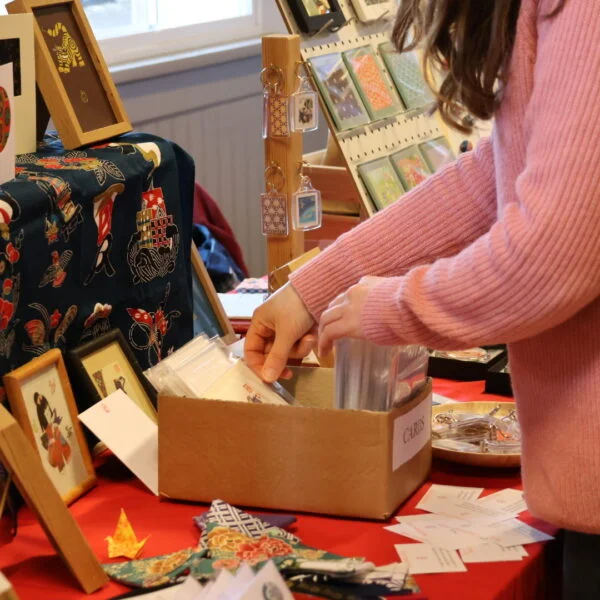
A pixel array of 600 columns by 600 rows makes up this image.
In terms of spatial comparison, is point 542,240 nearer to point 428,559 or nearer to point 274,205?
point 428,559

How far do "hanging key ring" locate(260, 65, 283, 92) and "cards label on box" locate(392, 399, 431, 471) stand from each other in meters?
0.70

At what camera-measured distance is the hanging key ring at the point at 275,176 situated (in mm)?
1917

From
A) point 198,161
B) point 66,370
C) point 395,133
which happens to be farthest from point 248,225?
point 66,370

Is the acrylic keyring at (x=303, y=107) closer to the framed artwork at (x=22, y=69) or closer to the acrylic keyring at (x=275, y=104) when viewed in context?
the acrylic keyring at (x=275, y=104)

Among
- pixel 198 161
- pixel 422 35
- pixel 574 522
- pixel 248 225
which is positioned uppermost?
pixel 422 35

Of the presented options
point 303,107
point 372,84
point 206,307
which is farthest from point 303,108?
point 372,84

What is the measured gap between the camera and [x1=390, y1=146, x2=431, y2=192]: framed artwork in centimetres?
249

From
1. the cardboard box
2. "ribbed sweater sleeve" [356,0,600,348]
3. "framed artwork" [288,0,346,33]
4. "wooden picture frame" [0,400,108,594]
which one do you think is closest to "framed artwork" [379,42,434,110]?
"framed artwork" [288,0,346,33]

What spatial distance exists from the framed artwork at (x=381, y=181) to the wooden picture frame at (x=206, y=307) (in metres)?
0.56

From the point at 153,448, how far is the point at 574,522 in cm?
62

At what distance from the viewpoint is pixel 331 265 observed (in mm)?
1391

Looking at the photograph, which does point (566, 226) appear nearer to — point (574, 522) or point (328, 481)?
point (574, 522)

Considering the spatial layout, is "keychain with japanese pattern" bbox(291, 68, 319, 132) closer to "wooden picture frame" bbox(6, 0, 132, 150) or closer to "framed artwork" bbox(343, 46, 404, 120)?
"wooden picture frame" bbox(6, 0, 132, 150)

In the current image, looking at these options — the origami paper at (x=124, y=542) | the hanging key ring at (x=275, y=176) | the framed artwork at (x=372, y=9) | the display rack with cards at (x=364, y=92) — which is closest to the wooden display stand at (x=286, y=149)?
the hanging key ring at (x=275, y=176)
